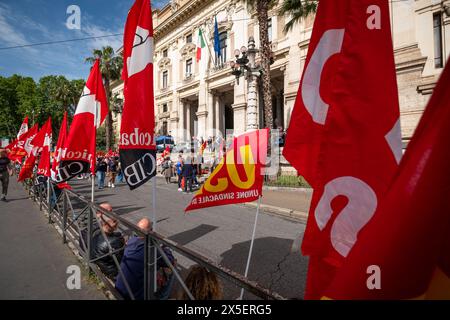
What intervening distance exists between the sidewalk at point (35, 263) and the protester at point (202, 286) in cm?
189

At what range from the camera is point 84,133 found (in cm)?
493

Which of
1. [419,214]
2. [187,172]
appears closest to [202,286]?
[419,214]

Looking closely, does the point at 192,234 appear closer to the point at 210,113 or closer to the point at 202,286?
the point at 202,286

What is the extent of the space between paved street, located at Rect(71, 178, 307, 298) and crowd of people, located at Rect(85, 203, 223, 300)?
3.07ft

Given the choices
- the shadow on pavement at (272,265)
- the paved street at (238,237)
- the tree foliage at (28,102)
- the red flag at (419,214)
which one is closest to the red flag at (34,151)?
the paved street at (238,237)

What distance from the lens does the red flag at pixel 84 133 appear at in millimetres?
4793

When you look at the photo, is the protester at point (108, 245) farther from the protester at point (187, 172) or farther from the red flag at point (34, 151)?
the protester at point (187, 172)

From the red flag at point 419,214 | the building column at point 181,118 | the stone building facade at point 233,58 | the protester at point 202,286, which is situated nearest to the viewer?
the red flag at point 419,214

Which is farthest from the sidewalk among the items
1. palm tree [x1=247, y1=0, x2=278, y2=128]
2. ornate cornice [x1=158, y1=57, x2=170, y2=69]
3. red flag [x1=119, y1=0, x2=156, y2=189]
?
ornate cornice [x1=158, y1=57, x2=170, y2=69]

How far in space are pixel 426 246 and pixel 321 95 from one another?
1139mm

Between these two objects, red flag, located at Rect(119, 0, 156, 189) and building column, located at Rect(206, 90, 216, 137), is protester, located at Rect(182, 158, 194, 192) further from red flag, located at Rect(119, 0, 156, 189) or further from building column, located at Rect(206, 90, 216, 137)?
Result: building column, located at Rect(206, 90, 216, 137)

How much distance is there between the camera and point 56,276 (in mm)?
3760

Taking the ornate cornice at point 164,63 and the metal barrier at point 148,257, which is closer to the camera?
the metal barrier at point 148,257
